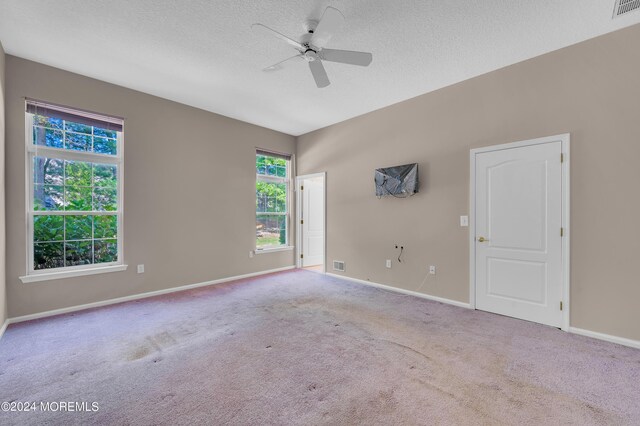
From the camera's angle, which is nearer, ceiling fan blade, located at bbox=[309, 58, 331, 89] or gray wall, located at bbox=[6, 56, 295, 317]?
ceiling fan blade, located at bbox=[309, 58, 331, 89]

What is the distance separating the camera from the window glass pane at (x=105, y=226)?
11.6ft

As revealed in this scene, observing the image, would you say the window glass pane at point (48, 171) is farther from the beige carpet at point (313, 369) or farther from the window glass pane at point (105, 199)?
the beige carpet at point (313, 369)

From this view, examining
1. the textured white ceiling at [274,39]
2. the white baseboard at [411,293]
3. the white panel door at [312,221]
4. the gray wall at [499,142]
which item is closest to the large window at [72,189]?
the textured white ceiling at [274,39]

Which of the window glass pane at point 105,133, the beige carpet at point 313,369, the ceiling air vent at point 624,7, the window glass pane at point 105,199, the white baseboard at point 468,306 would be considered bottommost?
the beige carpet at point 313,369

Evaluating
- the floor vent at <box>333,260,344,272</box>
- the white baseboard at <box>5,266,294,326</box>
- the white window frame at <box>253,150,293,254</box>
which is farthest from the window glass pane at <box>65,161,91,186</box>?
the floor vent at <box>333,260,344,272</box>

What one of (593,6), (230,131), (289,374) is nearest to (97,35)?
(230,131)

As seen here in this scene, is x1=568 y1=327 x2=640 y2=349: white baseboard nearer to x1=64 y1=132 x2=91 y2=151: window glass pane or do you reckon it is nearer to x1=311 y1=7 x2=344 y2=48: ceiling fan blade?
x1=311 y1=7 x2=344 y2=48: ceiling fan blade

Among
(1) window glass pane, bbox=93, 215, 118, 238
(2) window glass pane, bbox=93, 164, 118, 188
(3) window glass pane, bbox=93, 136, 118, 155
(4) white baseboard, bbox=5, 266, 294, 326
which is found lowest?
(4) white baseboard, bbox=5, 266, 294, 326

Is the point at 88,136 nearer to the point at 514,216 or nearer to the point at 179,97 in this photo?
the point at 179,97

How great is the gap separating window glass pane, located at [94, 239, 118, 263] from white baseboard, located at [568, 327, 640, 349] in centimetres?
532

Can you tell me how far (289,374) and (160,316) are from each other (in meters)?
1.95

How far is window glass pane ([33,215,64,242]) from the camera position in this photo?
316cm

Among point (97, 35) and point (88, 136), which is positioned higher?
point (97, 35)

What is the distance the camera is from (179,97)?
401cm
